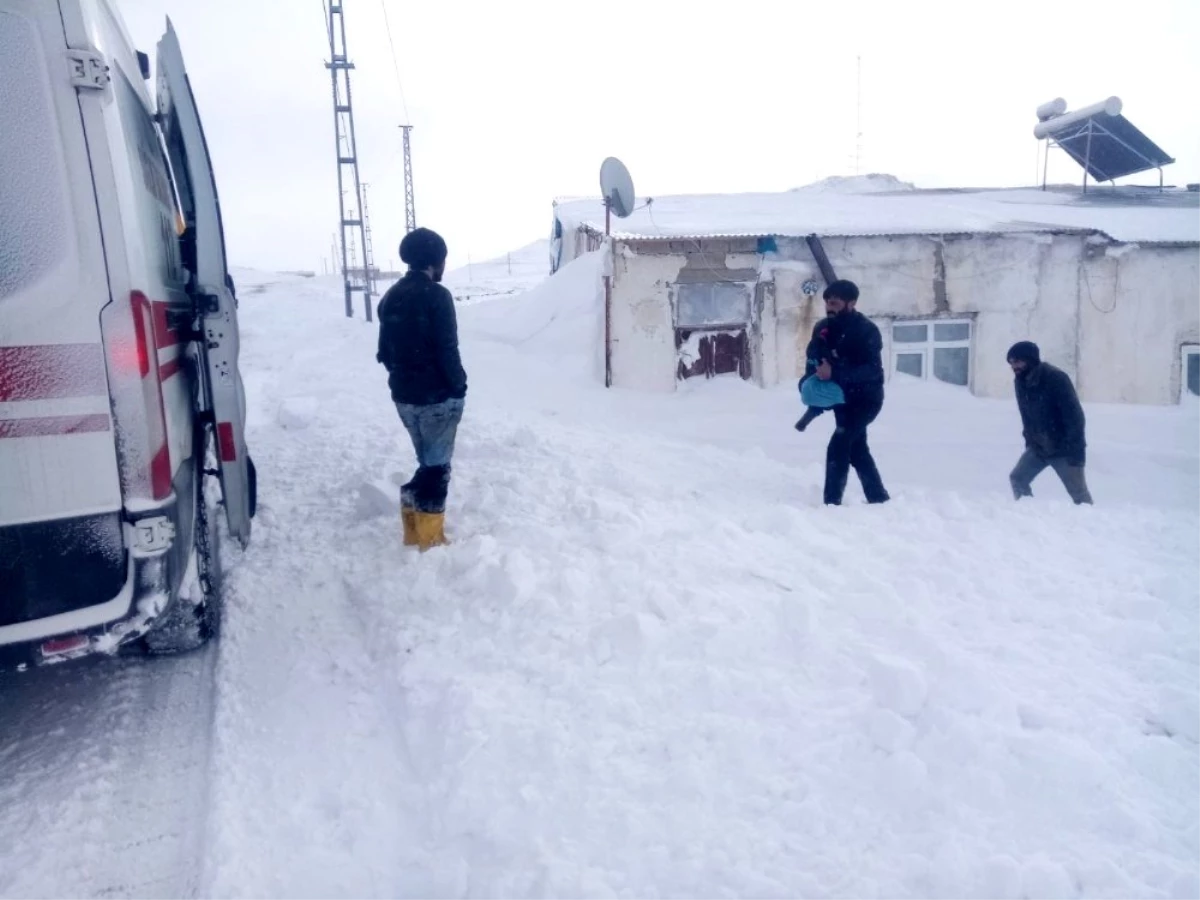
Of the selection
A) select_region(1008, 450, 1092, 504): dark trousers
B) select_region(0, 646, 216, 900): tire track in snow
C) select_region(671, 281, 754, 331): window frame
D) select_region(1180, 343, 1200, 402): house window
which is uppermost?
select_region(671, 281, 754, 331): window frame

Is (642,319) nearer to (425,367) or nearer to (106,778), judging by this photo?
(425,367)

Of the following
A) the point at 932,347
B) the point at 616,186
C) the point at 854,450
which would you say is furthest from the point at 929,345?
the point at 854,450

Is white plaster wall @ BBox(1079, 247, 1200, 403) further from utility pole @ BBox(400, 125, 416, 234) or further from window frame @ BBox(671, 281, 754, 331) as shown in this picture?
utility pole @ BBox(400, 125, 416, 234)

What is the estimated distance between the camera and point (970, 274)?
45.8 ft

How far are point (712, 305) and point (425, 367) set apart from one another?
8.94 metres

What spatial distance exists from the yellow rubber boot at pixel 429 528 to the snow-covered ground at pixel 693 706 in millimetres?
220

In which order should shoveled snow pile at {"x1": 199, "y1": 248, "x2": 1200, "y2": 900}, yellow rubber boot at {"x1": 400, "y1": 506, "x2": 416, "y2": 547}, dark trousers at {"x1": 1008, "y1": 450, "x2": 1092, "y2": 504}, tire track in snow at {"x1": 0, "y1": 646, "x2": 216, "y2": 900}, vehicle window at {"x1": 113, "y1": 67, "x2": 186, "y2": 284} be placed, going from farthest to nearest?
1. dark trousers at {"x1": 1008, "y1": 450, "x2": 1092, "y2": 504}
2. yellow rubber boot at {"x1": 400, "y1": 506, "x2": 416, "y2": 547}
3. vehicle window at {"x1": 113, "y1": 67, "x2": 186, "y2": 284}
4. tire track in snow at {"x1": 0, "y1": 646, "x2": 216, "y2": 900}
5. shoveled snow pile at {"x1": 199, "y1": 248, "x2": 1200, "y2": 900}

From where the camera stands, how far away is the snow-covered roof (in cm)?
1359

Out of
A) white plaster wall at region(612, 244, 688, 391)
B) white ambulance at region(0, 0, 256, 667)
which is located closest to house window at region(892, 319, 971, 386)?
white plaster wall at region(612, 244, 688, 391)

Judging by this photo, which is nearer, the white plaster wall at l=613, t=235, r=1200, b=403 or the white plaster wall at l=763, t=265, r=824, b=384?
the white plaster wall at l=763, t=265, r=824, b=384

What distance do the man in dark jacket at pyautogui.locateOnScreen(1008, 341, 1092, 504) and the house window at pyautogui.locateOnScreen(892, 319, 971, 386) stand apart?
722 centimetres

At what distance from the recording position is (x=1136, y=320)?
14234mm

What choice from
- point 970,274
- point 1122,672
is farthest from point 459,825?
point 970,274

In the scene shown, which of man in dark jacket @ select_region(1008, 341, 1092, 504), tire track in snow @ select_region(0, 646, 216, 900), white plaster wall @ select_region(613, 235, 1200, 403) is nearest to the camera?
tire track in snow @ select_region(0, 646, 216, 900)
